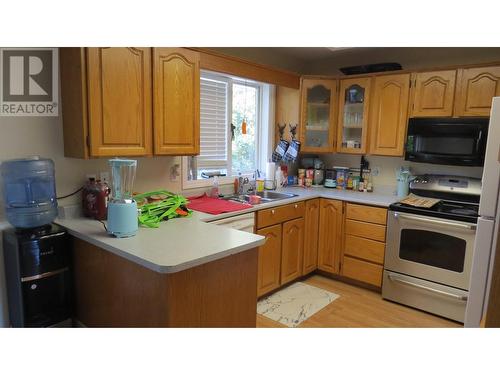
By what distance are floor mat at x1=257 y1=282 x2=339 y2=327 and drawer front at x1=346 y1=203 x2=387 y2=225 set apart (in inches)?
28.5

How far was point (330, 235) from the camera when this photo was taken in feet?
10.8

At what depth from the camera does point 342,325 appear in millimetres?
2568

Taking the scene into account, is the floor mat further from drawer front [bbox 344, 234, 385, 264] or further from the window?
the window

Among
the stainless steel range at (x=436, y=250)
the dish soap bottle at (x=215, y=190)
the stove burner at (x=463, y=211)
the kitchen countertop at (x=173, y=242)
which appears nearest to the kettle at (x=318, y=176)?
the stainless steel range at (x=436, y=250)

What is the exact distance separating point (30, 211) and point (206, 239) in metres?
1.02

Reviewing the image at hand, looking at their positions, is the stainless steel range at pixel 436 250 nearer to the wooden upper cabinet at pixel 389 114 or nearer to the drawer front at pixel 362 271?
the drawer front at pixel 362 271

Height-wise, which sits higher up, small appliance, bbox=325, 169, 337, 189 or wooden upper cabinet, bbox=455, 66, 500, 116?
wooden upper cabinet, bbox=455, 66, 500, 116

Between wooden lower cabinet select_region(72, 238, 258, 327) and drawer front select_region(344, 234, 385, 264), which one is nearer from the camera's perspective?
wooden lower cabinet select_region(72, 238, 258, 327)

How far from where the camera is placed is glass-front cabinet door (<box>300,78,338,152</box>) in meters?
3.54

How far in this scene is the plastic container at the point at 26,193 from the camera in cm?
190

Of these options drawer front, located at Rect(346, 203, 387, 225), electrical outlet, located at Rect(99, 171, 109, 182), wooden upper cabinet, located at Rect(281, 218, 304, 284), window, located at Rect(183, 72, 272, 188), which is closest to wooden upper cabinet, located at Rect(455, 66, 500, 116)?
drawer front, located at Rect(346, 203, 387, 225)

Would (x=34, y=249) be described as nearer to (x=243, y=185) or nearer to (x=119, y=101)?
(x=119, y=101)

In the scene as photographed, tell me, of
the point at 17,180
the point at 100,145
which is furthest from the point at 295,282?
the point at 17,180

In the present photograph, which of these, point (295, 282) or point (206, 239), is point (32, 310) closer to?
point (206, 239)
